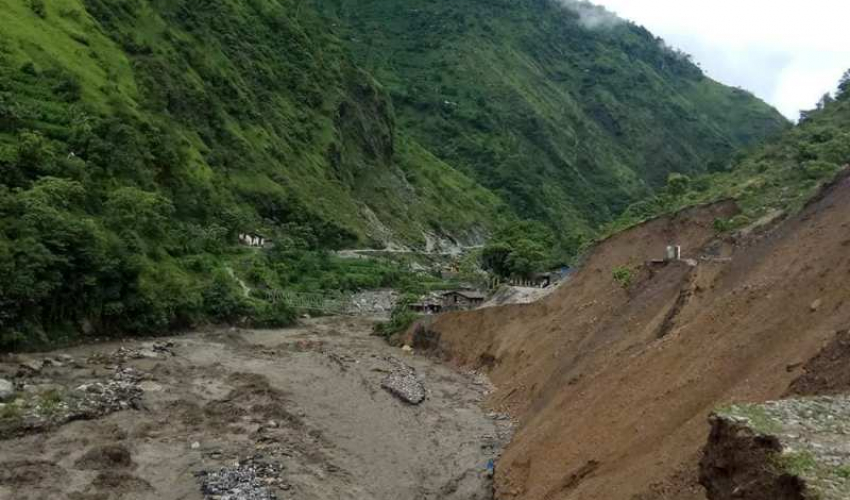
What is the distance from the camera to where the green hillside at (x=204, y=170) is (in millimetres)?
51875

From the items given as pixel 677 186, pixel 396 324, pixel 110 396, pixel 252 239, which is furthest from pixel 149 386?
pixel 252 239

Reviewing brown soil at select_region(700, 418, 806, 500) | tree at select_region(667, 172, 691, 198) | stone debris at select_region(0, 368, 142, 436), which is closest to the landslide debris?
brown soil at select_region(700, 418, 806, 500)

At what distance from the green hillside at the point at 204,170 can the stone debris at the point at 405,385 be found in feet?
66.3

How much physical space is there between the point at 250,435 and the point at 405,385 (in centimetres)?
1407

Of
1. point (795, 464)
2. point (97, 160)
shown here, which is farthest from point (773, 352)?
point (97, 160)

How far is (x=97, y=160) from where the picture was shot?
65.2 m

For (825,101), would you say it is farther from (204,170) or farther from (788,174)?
(204,170)

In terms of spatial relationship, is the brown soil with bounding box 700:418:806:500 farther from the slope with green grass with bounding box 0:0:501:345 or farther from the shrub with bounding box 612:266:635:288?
the slope with green grass with bounding box 0:0:501:345

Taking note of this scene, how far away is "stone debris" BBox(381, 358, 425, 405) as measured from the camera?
4253cm

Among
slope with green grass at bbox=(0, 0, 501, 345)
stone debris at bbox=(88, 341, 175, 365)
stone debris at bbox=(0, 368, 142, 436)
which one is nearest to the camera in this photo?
stone debris at bbox=(0, 368, 142, 436)

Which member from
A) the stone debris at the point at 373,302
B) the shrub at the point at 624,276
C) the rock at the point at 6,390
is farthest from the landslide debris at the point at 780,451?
the stone debris at the point at 373,302

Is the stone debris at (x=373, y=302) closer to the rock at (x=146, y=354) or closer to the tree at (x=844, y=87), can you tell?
the rock at (x=146, y=354)

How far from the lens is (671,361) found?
84.8 feet

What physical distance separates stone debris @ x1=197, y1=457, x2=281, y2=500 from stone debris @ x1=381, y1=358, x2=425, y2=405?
47.7 feet
